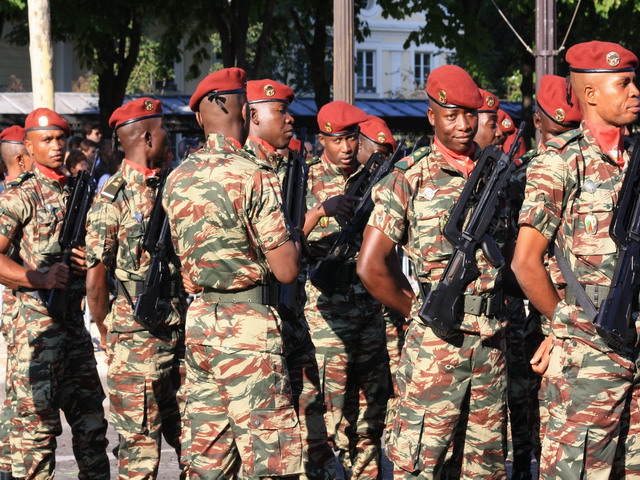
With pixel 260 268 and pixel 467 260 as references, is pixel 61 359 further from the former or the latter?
pixel 467 260

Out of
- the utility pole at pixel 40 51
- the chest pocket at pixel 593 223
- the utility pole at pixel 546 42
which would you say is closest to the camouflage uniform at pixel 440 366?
the chest pocket at pixel 593 223

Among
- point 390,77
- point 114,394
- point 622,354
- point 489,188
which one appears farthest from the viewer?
point 390,77

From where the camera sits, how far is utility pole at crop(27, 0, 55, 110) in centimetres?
1195

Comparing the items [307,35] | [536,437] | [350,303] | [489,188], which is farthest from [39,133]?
[307,35]

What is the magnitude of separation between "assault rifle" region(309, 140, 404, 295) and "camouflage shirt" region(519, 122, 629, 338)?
2160mm

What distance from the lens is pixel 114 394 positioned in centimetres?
608

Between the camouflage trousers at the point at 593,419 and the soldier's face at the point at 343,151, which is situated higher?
the soldier's face at the point at 343,151

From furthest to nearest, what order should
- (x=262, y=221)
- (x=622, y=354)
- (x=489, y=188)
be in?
(x=489, y=188) → (x=262, y=221) → (x=622, y=354)

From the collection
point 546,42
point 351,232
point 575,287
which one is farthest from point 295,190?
point 546,42

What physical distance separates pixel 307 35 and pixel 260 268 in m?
14.5

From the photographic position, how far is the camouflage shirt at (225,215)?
4.76 metres

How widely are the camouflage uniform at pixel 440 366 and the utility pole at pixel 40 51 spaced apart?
7.61 metres

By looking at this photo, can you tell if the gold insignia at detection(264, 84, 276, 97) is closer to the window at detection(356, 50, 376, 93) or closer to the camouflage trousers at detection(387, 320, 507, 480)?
the camouflage trousers at detection(387, 320, 507, 480)

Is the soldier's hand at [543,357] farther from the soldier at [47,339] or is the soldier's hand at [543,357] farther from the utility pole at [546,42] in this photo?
the utility pole at [546,42]
